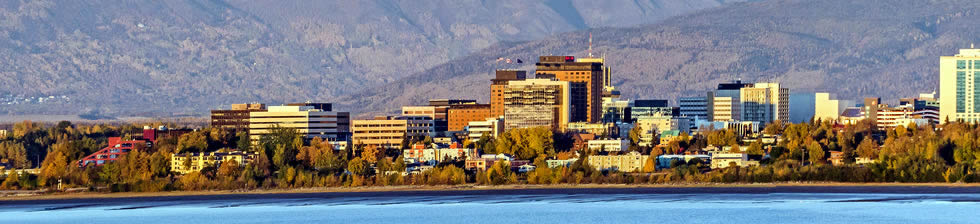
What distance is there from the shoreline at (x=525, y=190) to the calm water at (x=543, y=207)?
23 centimetres

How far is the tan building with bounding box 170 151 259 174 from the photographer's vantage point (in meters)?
178

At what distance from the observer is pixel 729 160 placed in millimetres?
181625

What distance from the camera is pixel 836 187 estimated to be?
15338cm

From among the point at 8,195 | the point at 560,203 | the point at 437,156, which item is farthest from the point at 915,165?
the point at 8,195

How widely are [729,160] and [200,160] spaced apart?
4273 centimetres

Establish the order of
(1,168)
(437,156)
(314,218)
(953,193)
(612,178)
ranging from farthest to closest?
(437,156)
(1,168)
(612,178)
(953,193)
(314,218)

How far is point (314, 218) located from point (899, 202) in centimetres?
3494

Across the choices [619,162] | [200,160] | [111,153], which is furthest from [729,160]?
[111,153]

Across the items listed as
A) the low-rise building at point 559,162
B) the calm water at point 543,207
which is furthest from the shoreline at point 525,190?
the low-rise building at point 559,162

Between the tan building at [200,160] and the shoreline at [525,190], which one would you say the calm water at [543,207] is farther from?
the tan building at [200,160]

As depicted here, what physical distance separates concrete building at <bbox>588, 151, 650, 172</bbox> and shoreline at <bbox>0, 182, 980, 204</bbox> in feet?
57.5

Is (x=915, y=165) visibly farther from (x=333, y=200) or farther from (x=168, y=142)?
(x=168, y=142)

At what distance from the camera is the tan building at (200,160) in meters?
178

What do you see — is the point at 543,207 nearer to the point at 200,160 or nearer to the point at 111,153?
the point at 200,160
